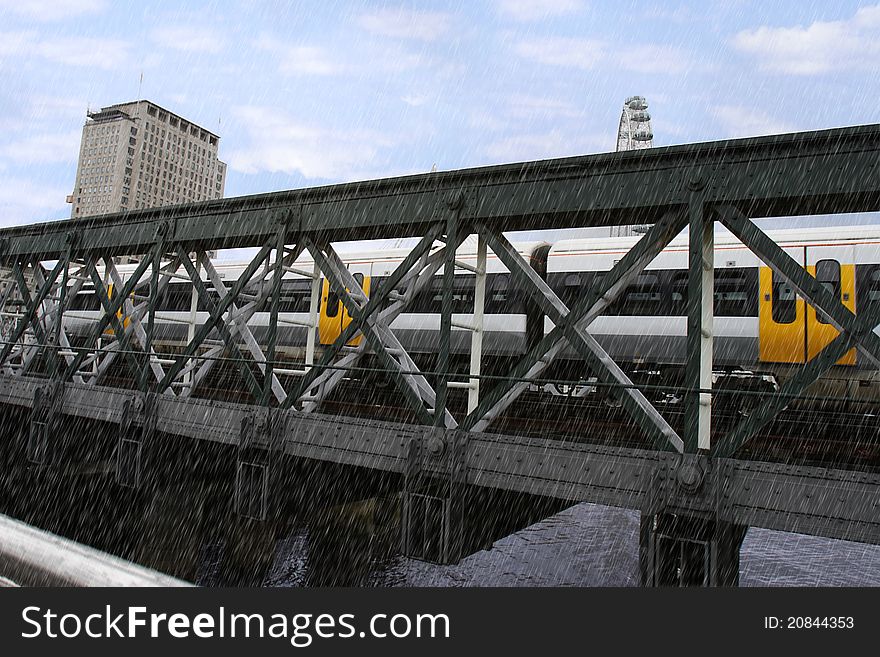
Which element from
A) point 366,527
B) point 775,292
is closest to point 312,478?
point 366,527

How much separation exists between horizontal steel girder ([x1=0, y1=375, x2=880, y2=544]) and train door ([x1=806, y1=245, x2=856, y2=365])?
6593mm

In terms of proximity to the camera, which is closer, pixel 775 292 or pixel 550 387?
pixel 775 292

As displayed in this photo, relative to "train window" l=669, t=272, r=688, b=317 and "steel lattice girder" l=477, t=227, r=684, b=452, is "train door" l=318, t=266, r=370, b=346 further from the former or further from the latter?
"steel lattice girder" l=477, t=227, r=684, b=452

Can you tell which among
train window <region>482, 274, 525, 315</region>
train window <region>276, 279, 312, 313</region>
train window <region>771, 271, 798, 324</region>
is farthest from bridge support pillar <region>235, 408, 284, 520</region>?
train window <region>276, 279, 312, 313</region>

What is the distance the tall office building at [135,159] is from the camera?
124062 mm

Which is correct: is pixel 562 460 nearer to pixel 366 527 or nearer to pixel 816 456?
pixel 816 456

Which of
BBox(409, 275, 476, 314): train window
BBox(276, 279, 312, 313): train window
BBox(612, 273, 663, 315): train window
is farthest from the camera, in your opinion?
BBox(276, 279, 312, 313): train window

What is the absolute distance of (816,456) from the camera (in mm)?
7902

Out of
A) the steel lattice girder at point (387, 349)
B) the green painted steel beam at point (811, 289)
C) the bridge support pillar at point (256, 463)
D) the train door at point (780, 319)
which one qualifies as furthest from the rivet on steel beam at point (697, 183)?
the train door at point (780, 319)

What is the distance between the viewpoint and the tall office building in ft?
407

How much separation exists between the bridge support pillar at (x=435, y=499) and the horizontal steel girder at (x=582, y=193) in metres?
2.52

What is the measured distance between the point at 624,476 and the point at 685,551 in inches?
30.4

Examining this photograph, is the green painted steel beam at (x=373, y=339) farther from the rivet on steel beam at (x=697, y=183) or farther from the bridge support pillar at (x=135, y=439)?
the rivet on steel beam at (x=697, y=183)

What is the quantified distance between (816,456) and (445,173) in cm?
527
